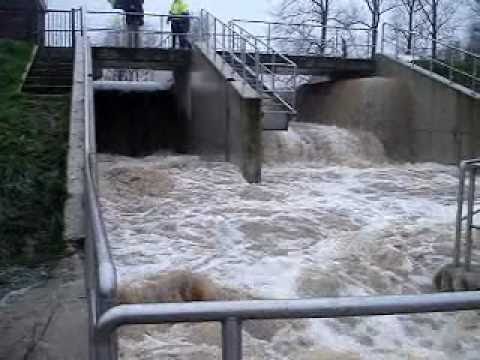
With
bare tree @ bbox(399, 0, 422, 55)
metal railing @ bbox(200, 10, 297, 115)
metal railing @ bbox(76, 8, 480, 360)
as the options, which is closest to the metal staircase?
metal railing @ bbox(200, 10, 297, 115)

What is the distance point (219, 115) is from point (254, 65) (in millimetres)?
1959

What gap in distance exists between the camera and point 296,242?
8.09m

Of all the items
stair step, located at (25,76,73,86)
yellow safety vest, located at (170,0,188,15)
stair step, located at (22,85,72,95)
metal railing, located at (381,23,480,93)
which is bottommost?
stair step, located at (22,85,72,95)

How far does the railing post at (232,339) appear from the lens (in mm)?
1551

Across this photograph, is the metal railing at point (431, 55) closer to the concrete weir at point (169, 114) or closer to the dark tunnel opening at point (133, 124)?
the concrete weir at point (169, 114)

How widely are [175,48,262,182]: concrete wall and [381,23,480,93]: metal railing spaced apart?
576 centimetres

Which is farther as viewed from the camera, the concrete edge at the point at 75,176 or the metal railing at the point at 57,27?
the metal railing at the point at 57,27

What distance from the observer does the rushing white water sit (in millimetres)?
4805

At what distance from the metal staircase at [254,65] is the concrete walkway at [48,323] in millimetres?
7935

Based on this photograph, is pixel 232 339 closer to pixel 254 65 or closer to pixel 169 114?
pixel 254 65

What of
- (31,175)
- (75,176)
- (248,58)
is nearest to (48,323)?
(75,176)

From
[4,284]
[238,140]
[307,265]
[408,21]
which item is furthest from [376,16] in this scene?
[4,284]

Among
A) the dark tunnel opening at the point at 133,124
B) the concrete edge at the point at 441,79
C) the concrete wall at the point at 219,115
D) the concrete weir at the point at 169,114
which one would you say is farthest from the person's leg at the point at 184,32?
the concrete edge at the point at 441,79

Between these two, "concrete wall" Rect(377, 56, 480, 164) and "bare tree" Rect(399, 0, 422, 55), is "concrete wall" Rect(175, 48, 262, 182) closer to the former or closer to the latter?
"concrete wall" Rect(377, 56, 480, 164)
